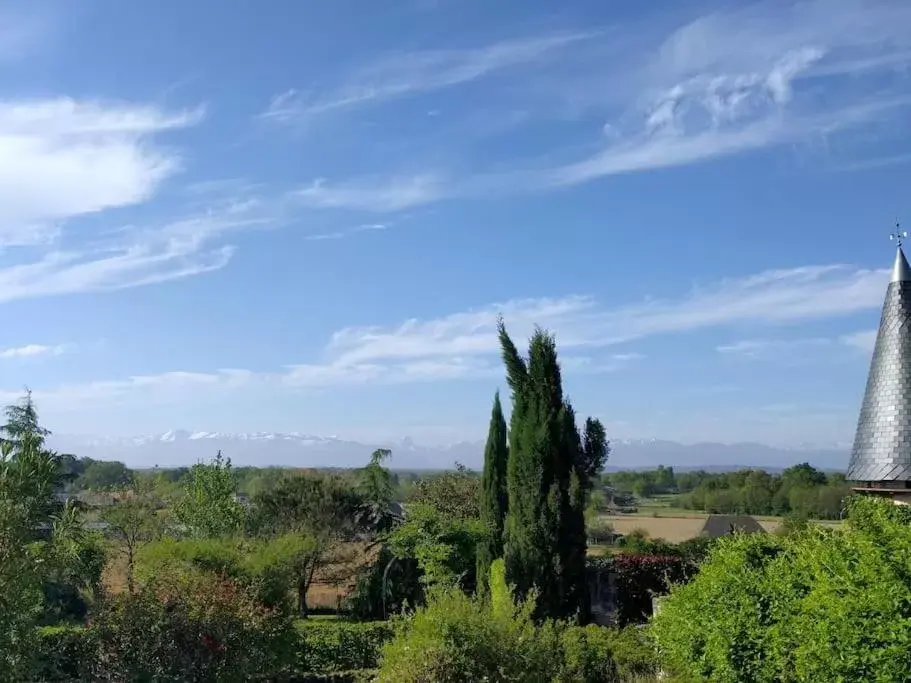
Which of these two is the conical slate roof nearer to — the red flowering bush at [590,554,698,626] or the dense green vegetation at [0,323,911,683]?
the dense green vegetation at [0,323,911,683]

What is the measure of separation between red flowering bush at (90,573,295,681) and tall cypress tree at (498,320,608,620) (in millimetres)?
6460

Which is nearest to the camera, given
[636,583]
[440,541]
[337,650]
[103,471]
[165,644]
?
[165,644]

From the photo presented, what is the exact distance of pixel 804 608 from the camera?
7.40 metres

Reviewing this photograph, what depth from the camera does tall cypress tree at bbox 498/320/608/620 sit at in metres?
16.5

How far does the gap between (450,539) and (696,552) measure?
24.8 ft

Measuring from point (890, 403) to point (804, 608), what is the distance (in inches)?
155

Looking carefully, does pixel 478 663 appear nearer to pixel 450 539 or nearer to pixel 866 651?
pixel 866 651

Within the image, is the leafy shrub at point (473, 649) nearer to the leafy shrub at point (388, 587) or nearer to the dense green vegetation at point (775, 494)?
the leafy shrub at point (388, 587)

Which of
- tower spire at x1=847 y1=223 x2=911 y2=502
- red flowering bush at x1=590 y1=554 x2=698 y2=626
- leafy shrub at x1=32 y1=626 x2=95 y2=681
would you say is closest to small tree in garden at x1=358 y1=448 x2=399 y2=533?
red flowering bush at x1=590 y1=554 x2=698 y2=626

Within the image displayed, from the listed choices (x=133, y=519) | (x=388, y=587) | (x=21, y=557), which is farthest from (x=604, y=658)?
(x=133, y=519)

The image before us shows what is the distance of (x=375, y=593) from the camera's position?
22312mm

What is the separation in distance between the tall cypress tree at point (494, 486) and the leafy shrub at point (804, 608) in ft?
30.2

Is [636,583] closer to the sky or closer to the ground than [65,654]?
closer to the ground

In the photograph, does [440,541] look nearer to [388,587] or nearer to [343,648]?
[388,587]
